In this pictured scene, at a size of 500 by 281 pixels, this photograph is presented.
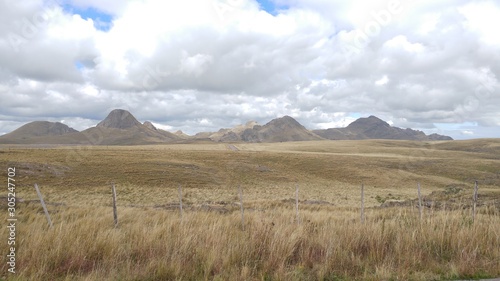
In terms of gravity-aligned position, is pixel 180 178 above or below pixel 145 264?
below

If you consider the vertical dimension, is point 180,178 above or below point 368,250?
below

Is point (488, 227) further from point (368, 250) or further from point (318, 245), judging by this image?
point (318, 245)

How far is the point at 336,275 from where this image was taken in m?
5.93

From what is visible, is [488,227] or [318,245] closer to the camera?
[318,245]

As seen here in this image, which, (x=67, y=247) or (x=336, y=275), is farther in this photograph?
(x=67, y=247)

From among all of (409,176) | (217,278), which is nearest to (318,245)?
(217,278)

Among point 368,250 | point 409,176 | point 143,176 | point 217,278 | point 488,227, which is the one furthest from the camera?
point 409,176

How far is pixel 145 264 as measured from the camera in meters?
6.08

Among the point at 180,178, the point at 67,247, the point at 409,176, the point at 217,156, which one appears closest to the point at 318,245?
the point at 67,247

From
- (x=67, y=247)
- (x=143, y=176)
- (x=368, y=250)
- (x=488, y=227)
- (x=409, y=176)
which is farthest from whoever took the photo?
(x=409, y=176)

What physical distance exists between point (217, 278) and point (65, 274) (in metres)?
2.74

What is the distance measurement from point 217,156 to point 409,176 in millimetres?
40220

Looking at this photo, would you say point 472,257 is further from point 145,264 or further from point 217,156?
point 217,156

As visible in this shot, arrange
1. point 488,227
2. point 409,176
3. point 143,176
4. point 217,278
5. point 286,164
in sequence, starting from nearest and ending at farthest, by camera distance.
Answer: point 217,278
point 488,227
point 143,176
point 409,176
point 286,164
